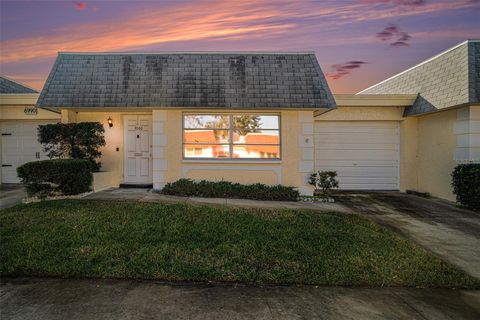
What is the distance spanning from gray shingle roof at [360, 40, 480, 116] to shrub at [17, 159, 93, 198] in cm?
1178

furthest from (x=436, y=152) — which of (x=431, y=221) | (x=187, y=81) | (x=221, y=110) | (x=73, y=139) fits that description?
(x=73, y=139)

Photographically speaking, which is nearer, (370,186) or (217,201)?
(217,201)

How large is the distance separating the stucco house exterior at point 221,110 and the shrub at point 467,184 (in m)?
0.78

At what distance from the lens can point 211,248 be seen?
535 centimetres

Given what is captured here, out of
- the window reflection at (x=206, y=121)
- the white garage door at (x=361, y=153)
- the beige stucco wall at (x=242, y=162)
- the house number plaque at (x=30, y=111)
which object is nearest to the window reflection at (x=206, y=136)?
the window reflection at (x=206, y=121)

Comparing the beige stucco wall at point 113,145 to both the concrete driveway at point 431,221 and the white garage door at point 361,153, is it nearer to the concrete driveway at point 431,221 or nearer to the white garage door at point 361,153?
the white garage door at point 361,153

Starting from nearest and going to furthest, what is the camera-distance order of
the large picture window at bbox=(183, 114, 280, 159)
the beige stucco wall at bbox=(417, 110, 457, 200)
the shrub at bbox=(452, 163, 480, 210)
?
1. the shrub at bbox=(452, 163, 480, 210)
2. the large picture window at bbox=(183, 114, 280, 159)
3. the beige stucco wall at bbox=(417, 110, 457, 200)

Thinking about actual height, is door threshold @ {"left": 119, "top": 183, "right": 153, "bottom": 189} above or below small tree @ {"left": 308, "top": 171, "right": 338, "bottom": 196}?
below

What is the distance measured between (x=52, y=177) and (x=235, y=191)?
5.25m

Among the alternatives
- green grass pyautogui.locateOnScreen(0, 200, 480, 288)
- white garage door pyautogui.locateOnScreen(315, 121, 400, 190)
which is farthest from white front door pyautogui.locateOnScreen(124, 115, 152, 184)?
white garage door pyautogui.locateOnScreen(315, 121, 400, 190)

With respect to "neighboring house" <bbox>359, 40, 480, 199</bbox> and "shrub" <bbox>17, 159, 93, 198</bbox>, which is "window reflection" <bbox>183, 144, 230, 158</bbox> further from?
"neighboring house" <bbox>359, 40, 480, 199</bbox>

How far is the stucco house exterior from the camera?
33.4 feet

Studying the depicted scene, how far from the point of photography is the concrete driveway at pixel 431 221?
18.9 ft

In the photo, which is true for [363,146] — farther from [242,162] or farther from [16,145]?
[16,145]
